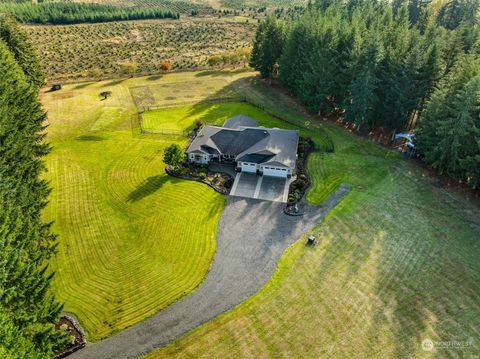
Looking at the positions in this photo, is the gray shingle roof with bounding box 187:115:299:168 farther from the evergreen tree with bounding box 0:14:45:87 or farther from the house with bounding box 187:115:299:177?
the evergreen tree with bounding box 0:14:45:87

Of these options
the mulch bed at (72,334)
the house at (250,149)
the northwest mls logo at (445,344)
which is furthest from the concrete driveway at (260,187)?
the mulch bed at (72,334)

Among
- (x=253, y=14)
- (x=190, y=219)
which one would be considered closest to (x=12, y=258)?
(x=190, y=219)

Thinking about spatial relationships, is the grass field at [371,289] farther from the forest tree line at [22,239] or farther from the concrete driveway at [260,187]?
the forest tree line at [22,239]

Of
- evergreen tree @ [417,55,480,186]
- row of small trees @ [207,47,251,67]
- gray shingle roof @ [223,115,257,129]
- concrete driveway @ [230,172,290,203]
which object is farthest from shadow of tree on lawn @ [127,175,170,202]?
row of small trees @ [207,47,251,67]

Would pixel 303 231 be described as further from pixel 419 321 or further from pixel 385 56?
pixel 385 56

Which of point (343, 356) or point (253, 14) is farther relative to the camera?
point (253, 14)

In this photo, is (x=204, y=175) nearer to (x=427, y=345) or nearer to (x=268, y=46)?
(x=427, y=345)
